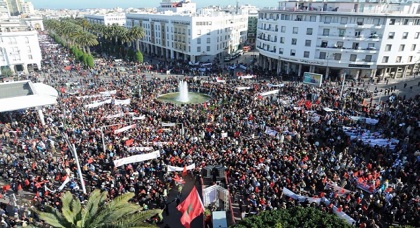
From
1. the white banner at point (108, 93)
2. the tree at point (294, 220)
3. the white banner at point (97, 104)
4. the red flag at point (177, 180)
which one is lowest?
the red flag at point (177, 180)

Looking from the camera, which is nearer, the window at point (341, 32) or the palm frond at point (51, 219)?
the palm frond at point (51, 219)

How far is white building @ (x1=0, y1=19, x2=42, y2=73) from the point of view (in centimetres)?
6514

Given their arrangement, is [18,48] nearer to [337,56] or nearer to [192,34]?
[192,34]

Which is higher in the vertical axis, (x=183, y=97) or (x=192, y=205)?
(x=192, y=205)

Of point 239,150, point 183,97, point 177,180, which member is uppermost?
point 239,150

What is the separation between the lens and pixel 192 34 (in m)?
74.0

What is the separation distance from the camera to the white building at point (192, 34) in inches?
2960

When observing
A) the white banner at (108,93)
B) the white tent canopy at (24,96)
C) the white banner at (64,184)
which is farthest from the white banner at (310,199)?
the white banner at (108,93)

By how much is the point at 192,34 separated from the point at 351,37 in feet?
121

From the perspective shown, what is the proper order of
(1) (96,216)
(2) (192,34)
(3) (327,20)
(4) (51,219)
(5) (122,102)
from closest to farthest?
(4) (51,219) → (1) (96,216) → (5) (122,102) → (3) (327,20) → (2) (192,34)

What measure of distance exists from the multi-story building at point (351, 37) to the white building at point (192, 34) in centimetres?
2115

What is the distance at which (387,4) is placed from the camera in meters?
53.2

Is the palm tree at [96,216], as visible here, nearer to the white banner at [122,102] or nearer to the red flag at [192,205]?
the red flag at [192,205]

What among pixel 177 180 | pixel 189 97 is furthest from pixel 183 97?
pixel 177 180
